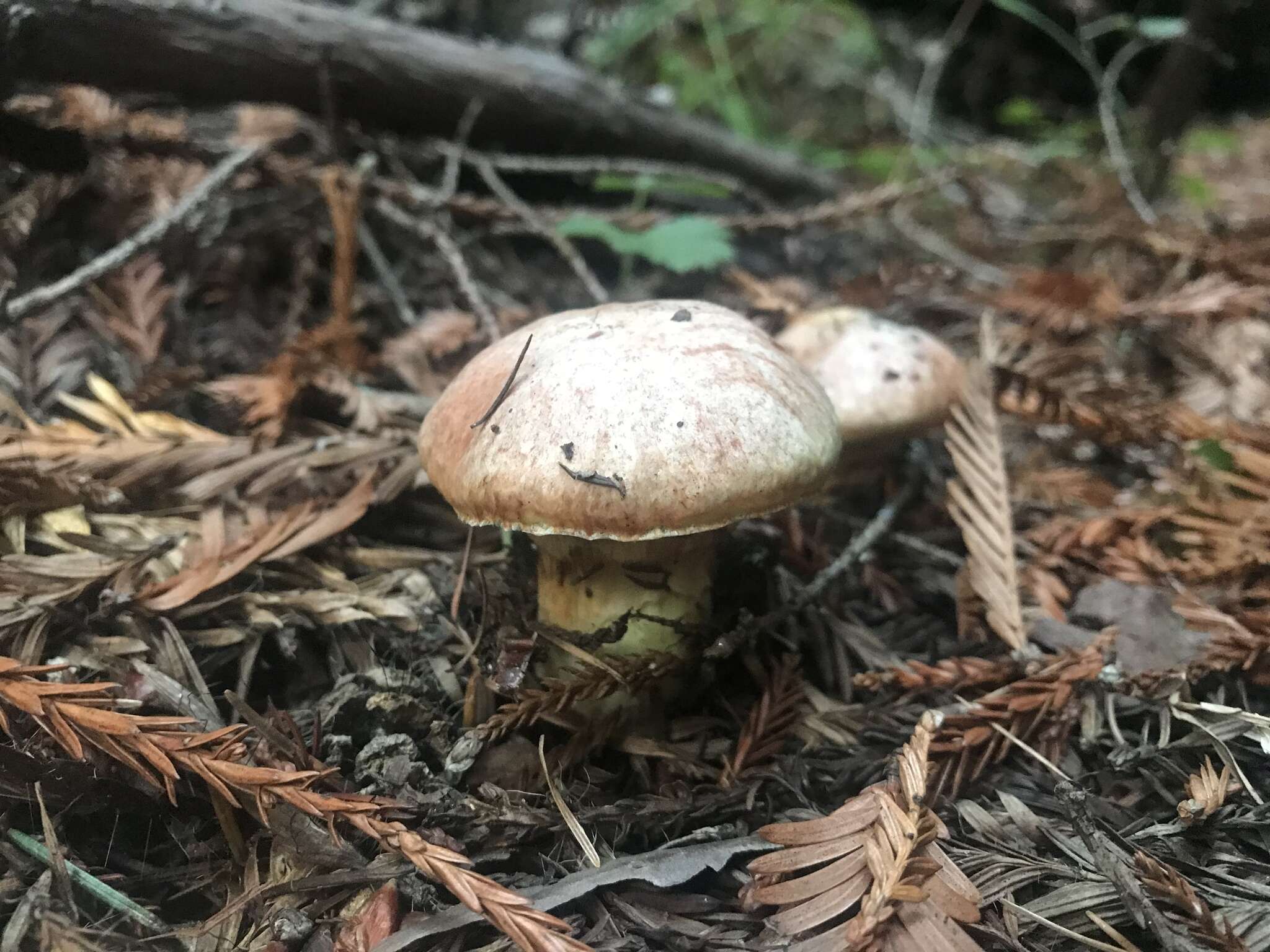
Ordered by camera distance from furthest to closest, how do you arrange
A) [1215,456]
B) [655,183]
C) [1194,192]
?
[1194,192], [655,183], [1215,456]

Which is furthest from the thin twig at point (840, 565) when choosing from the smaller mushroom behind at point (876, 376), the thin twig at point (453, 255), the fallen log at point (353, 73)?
the fallen log at point (353, 73)

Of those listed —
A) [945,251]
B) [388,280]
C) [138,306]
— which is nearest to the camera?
[138,306]

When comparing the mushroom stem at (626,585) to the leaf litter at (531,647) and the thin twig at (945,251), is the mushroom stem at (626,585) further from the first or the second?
the thin twig at (945,251)

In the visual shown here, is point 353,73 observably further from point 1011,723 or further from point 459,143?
point 1011,723

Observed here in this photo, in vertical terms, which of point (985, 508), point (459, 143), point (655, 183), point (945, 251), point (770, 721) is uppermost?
point (459, 143)

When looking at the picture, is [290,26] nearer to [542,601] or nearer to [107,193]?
[107,193]

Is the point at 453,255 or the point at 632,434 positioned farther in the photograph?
the point at 453,255

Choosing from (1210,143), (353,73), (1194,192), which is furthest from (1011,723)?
(1210,143)
